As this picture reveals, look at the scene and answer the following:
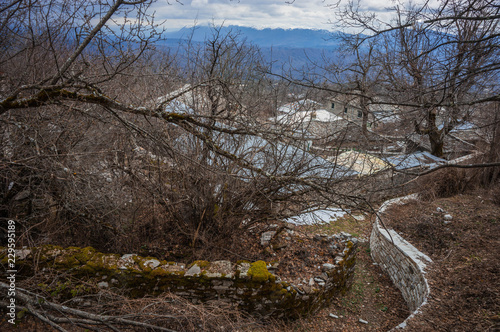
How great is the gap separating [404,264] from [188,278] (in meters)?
4.71

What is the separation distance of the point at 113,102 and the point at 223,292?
10.7ft

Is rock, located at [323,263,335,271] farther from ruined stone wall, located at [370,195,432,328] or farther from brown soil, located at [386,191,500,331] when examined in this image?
brown soil, located at [386,191,500,331]

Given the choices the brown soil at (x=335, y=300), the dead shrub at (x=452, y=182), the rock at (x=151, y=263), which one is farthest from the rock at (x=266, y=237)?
the dead shrub at (x=452, y=182)

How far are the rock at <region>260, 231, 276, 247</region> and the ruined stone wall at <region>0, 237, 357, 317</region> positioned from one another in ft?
3.90

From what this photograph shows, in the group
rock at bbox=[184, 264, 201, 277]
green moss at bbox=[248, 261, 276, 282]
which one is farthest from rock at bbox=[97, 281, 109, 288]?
green moss at bbox=[248, 261, 276, 282]

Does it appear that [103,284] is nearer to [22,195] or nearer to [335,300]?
[22,195]

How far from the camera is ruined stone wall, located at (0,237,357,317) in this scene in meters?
4.29

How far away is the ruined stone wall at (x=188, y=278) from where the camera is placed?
429 centimetres

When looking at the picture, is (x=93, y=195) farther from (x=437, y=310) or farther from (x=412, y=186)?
(x=412, y=186)

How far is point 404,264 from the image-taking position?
632 cm

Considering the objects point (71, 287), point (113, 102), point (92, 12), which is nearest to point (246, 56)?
point (92, 12)

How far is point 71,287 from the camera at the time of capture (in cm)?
404

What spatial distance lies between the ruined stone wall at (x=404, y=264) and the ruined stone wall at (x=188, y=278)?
201cm

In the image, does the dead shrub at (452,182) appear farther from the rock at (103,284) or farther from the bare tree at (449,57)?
the rock at (103,284)
